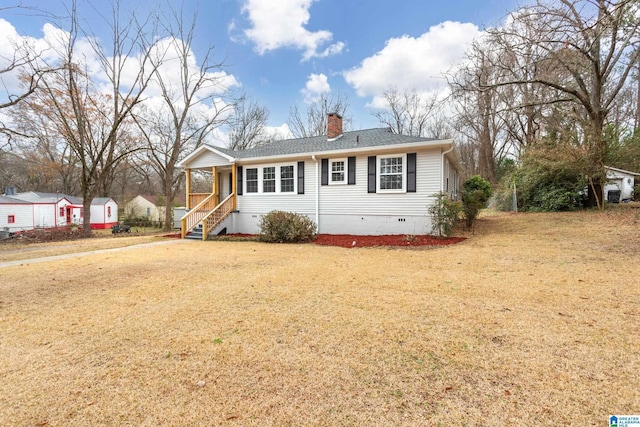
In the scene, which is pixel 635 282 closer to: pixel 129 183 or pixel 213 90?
pixel 213 90

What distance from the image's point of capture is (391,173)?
1145cm

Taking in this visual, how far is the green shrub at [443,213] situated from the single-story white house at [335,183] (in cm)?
51

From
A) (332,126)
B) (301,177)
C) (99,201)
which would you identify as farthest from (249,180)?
(99,201)

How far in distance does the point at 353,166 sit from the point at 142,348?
10.1 meters

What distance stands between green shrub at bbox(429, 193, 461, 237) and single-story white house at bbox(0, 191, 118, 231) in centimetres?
2643

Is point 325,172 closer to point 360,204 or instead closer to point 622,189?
point 360,204

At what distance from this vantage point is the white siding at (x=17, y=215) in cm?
2044

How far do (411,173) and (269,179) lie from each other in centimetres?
646

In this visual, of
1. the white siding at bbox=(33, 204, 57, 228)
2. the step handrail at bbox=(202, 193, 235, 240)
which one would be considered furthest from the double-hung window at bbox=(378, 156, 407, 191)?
the white siding at bbox=(33, 204, 57, 228)

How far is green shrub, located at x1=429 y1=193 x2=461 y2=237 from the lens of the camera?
32.8 ft

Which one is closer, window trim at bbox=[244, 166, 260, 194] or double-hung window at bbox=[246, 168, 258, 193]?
window trim at bbox=[244, 166, 260, 194]

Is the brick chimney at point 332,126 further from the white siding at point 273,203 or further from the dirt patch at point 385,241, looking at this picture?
the dirt patch at point 385,241

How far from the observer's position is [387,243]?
1011 centimetres

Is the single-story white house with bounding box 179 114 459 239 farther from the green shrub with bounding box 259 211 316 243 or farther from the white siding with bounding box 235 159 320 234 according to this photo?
the green shrub with bounding box 259 211 316 243
